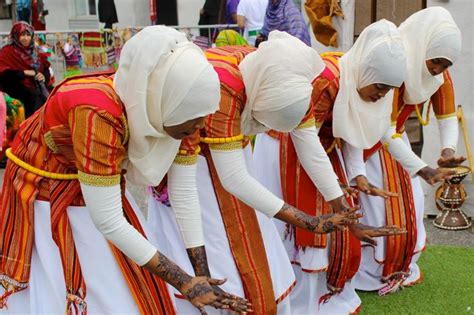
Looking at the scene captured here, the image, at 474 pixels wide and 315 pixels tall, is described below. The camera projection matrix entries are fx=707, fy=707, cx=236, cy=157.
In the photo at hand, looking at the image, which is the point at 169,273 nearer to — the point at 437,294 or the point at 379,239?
the point at 379,239

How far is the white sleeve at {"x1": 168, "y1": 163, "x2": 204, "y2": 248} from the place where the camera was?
8.16ft

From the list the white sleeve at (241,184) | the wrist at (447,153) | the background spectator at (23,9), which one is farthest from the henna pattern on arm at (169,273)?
the background spectator at (23,9)

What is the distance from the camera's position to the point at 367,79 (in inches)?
123

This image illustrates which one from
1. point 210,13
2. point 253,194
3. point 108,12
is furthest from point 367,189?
point 108,12

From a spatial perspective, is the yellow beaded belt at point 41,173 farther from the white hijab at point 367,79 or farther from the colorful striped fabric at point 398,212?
the colorful striped fabric at point 398,212

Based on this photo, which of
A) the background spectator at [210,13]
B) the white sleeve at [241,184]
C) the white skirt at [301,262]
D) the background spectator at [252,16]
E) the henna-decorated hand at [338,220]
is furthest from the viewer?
the background spectator at [210,13]

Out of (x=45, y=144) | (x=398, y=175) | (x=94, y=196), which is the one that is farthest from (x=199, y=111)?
(x=398, y=175)

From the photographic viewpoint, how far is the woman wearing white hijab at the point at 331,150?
3.05m

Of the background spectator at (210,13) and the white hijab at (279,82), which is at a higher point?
the white hijab at (279,82)

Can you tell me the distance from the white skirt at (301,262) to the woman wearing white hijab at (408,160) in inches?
14.5

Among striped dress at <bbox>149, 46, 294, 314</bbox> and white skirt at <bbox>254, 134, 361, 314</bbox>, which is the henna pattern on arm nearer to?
striped dress at <bbox>149, 46, 294, 314</bbox>

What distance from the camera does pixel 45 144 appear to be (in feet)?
7.45

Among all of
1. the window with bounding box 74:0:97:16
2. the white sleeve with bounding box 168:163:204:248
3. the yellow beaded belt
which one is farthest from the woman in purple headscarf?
the window with bounding box 74:0:97:16

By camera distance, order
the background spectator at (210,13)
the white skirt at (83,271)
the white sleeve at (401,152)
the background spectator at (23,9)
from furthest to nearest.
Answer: the background spectator at (23,9)
the background spectator at (210,13)
the white sleeve at (401,152)
the white skirt at (83,271)
